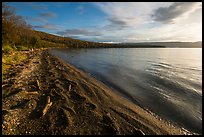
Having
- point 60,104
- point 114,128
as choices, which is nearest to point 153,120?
point 114,128

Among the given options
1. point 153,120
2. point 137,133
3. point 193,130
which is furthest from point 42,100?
point 193,130

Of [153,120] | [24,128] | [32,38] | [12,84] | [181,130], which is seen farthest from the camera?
[32,38]

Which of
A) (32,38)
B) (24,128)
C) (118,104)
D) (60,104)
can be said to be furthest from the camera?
(32,38)

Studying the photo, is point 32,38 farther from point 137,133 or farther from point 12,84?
point 137,133

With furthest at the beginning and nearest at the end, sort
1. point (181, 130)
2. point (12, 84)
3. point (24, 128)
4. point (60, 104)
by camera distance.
→ point (12, 84)
point (60, 104)
point (181, 130)
point (24, 128)

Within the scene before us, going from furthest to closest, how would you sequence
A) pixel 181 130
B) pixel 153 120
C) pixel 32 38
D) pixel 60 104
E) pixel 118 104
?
pixel 32 38 → pixel 118 104 → pixel 60 104 → pixel 153 120 → pixel 181 130

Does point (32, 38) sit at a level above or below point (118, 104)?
above

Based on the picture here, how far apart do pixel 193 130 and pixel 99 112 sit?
5675 mm

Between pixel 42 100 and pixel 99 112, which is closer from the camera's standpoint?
pixel 99 112

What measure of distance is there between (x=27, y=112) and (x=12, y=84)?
18.1 ft

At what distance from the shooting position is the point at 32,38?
81.6m

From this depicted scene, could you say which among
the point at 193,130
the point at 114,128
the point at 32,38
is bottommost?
the point at 193,130

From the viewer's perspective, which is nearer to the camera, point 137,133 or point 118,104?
point 137,133

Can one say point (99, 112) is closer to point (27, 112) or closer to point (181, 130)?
point (27, 112)
